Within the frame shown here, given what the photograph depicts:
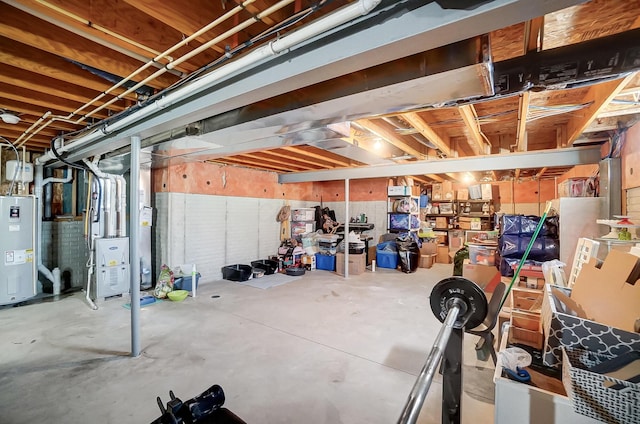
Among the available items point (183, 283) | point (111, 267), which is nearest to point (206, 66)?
point (183, 283)

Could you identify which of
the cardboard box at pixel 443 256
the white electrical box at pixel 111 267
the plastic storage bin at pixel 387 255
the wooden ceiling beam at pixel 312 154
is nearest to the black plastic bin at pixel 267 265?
the white electrical box at pixel 111 267

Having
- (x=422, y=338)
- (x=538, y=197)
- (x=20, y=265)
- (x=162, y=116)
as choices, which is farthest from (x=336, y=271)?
(x=538, y=197)

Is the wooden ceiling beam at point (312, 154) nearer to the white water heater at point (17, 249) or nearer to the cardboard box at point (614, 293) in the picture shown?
the cardboard box at point (614, 293)

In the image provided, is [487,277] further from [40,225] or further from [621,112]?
[40,225]

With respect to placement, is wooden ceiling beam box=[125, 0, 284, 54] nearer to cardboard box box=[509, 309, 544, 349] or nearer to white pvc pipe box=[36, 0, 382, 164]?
white pvc pipe box=[36, 0, 382, 164]

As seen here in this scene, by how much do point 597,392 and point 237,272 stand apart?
538 centimetres

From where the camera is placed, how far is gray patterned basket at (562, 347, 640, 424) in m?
1.00

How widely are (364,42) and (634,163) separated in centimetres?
280

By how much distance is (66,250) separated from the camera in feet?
16.2

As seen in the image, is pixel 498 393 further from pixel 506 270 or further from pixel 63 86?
pixel 63 86

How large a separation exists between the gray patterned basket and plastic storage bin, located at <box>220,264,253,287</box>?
5.19 meters

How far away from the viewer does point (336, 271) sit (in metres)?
6.51

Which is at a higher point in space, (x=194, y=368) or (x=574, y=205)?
(x=574, y=205)

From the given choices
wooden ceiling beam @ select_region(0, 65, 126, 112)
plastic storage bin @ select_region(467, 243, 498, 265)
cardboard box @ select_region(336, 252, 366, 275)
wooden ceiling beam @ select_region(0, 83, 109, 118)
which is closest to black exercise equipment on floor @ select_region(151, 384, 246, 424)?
wooden ceiling beam @ select_region(0, 65, 126, 112)
